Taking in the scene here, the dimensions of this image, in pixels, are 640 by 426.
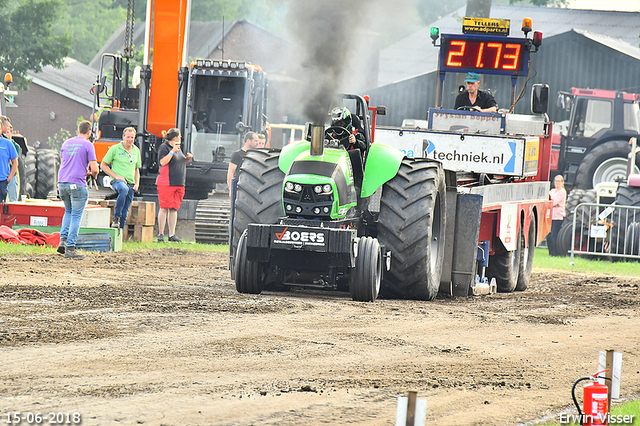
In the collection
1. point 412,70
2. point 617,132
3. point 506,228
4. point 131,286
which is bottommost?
point 131,286

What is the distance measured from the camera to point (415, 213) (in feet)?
33.7

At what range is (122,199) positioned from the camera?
16203 mm

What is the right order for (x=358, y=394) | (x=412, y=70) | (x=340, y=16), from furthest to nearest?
(x=412, y=70)
(x=340, y=16)
(x=358, y=394)

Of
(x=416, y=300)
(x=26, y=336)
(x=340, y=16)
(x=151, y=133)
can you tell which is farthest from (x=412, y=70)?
(x=26, y=336)

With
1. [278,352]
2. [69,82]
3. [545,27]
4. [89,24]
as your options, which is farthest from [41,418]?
[89,24]

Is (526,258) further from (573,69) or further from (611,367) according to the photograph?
(573,69)

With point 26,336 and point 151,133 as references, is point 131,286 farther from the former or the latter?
point 151,133

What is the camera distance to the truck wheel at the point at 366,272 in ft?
31.9

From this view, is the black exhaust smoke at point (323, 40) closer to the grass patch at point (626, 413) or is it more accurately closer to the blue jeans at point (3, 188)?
the blue jeans at point (3, 188)

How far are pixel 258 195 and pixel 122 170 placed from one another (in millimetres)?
6518

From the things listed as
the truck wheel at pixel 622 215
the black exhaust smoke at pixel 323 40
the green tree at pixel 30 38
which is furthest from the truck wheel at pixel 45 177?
the green tree at pixel 30 38

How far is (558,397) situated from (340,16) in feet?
28.7

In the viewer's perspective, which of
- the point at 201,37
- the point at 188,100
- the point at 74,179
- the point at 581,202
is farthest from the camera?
the point at 201,37

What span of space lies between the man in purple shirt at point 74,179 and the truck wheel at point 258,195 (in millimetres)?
3934
